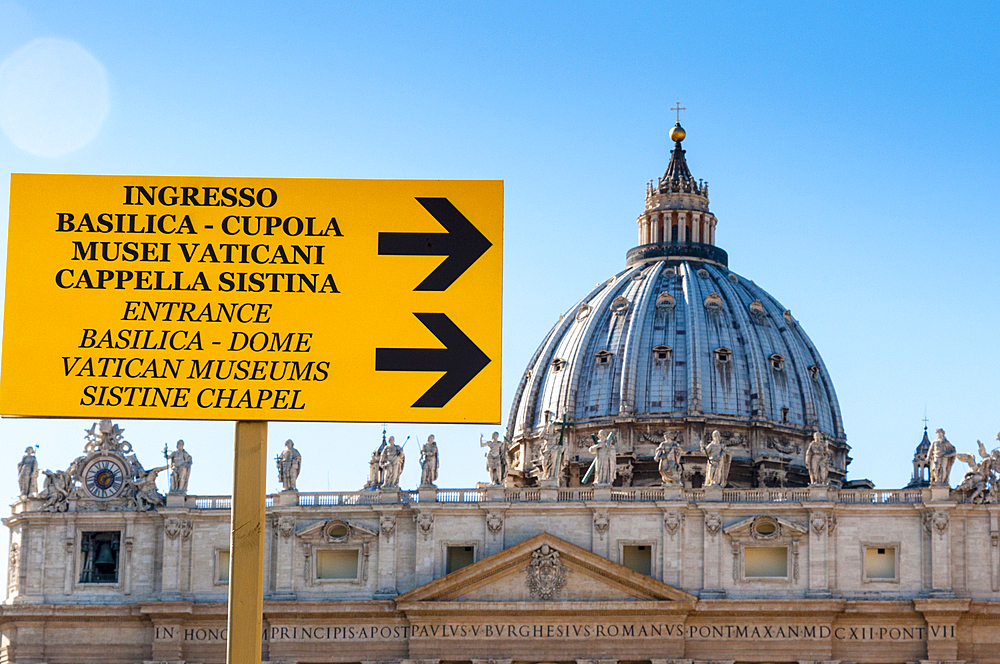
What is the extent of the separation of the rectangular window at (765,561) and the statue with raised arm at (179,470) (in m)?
26.3

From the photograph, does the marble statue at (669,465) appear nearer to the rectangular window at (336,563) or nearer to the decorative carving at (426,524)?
the decorative carving at (426,524)

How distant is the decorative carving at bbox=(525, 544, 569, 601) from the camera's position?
79.9 metres

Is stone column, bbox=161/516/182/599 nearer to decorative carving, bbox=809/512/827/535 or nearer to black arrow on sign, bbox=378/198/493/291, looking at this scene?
decorative carving, bbox=809/512/827/535

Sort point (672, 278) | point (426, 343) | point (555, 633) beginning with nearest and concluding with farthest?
point (426, 343)
point (555, 633)
point (672, 278)

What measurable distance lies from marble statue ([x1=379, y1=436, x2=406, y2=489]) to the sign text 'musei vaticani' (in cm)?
6268

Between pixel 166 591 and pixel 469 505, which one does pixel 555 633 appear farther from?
pixel 166 591

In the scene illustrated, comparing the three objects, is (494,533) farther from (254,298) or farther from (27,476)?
(254,298)

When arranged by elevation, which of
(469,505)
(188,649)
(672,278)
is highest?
(672,278)

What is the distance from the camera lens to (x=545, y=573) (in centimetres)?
7988

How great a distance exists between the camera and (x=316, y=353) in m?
20.5

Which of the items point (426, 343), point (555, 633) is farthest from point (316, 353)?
point (555, 633)

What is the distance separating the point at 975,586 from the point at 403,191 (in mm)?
64578

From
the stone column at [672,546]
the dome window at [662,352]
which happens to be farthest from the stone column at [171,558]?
the dome window at [662,352]

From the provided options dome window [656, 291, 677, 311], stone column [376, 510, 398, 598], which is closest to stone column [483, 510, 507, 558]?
stone column [376, 510, 398, 598]
